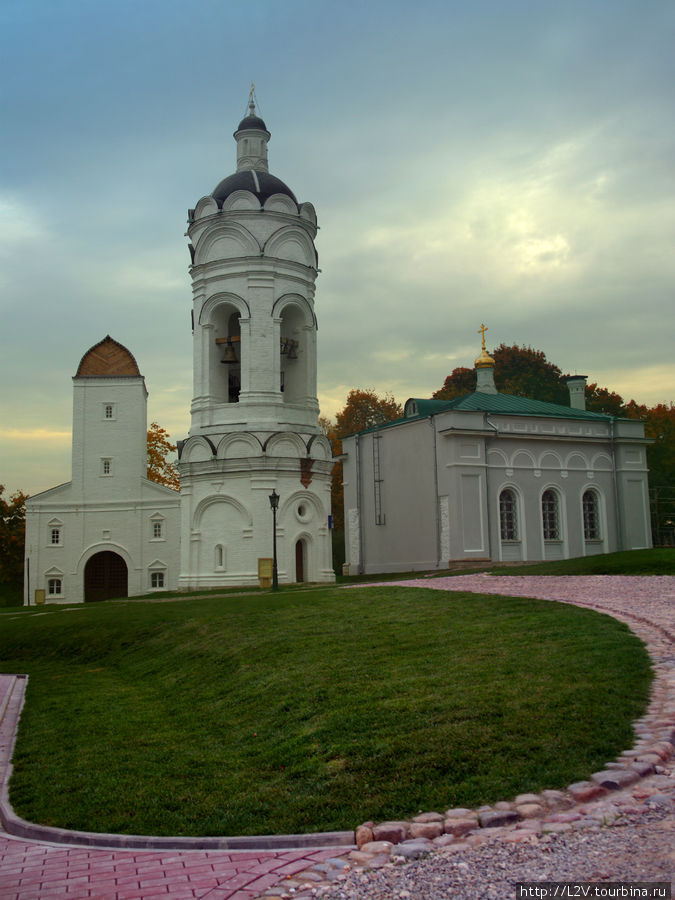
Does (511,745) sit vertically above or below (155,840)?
above

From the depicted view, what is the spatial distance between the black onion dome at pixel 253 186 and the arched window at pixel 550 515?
1520cm

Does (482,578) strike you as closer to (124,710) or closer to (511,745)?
(124,710)

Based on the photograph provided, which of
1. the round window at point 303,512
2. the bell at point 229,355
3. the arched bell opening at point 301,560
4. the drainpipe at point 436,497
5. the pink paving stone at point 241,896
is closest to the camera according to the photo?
the pink paving stone at point 241,896

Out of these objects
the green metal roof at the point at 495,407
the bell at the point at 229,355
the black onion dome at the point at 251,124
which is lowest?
the green metal roof at the point at 495,407

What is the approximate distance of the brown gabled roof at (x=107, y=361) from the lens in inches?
1572

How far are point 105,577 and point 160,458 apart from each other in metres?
13.2

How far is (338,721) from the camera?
25.7ft

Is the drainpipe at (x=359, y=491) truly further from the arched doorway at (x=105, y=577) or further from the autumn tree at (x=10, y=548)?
the autumn tree at (x=10, y=548)

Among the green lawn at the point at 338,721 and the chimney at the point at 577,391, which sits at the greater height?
the chimney at the point at 577,391

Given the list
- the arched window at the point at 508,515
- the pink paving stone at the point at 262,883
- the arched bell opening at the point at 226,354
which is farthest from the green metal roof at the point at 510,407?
the pink paving stone at the point at 262,883

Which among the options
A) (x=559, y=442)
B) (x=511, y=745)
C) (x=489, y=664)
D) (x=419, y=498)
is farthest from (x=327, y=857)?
Answer: (x=559, y=442)

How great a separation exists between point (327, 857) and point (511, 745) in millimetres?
1882

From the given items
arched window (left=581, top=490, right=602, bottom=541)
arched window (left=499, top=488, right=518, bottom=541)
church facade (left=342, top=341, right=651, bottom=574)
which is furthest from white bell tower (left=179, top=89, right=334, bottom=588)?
arched window (left=581, top=490, right=602, bottom=541)

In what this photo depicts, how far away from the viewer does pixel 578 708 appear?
708 centimetres
